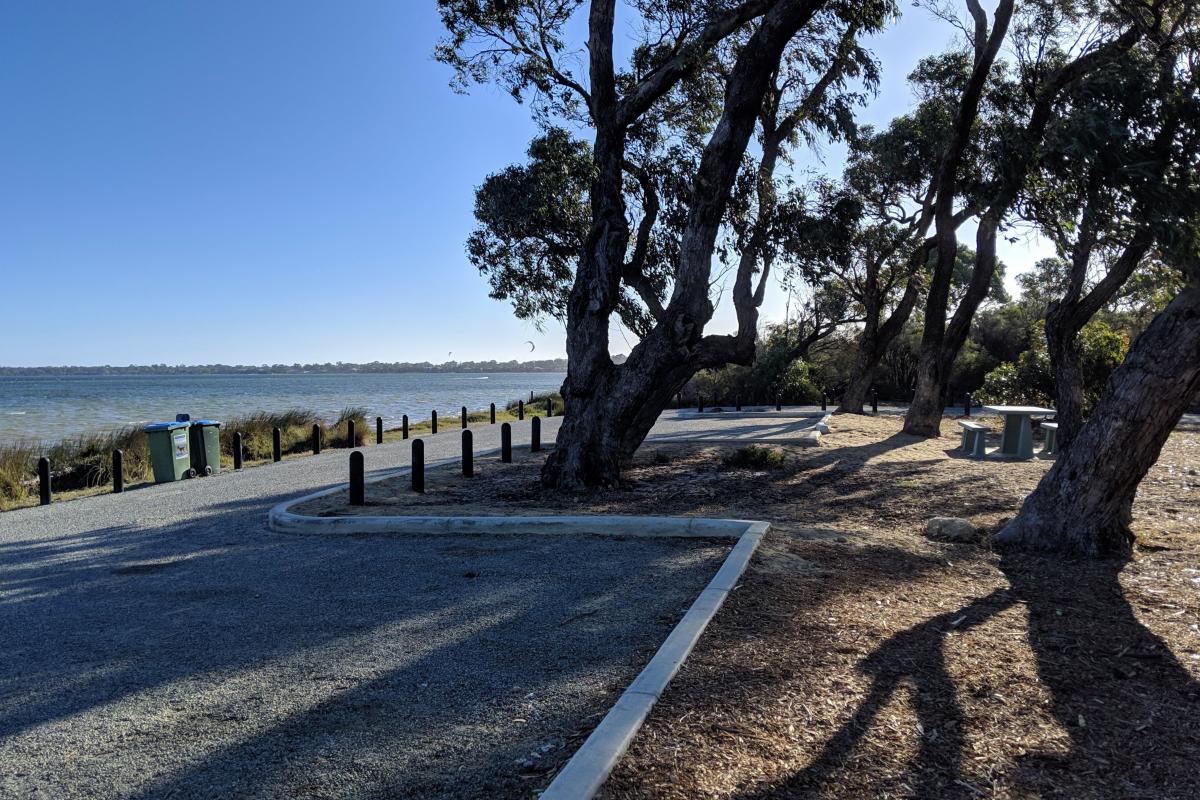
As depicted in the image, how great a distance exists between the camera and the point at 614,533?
24.7 feet

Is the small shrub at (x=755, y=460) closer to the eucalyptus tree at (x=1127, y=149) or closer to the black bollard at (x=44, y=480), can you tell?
the eucalyptus tree at (x=1127, y=149)

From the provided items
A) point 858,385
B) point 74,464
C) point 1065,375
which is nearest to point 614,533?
point 1065,375

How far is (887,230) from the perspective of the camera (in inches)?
874

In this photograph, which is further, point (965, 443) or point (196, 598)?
point (965, 443)

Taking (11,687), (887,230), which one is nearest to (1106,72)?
(11,687)

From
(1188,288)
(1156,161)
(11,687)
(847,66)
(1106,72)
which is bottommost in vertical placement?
(11,687)

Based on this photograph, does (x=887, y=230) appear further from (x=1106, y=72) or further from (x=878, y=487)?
(x=1106, y=72)

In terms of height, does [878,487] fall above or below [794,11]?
below

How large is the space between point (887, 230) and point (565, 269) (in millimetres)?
10216

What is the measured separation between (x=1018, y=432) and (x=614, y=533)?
1067 centimetres

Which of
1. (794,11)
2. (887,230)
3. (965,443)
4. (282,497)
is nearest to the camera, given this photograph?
(794,11)

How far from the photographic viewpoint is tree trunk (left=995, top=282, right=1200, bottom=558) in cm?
638

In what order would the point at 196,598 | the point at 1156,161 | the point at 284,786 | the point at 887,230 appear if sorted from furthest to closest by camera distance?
the point at 887,230
the point at 1156,161
the point at 196,598
the point at 284,786

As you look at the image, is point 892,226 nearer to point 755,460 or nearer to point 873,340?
point 873,340
